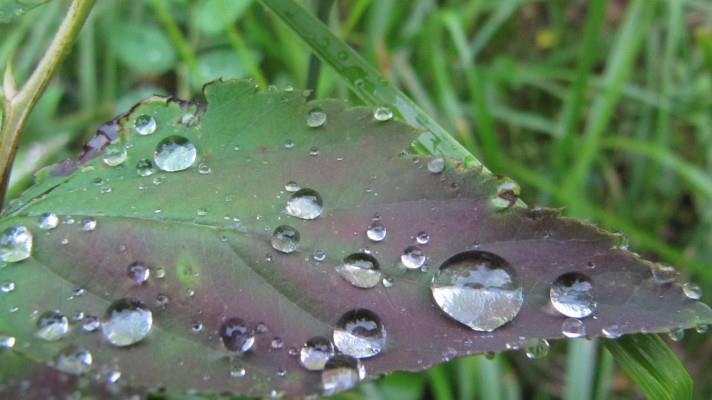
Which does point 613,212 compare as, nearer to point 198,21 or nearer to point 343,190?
point 198,21

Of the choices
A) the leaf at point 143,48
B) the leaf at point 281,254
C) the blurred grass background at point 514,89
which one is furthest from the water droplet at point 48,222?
the leaf at point 143,48

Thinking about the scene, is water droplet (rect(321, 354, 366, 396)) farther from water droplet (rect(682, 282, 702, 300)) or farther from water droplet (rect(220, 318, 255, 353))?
water droplet (rect(682, 282, 702, 300))

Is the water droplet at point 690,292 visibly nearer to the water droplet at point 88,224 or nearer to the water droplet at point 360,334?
the water droplet at point 360,334

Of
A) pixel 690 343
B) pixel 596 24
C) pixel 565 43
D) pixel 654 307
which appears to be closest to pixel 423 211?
pixel 654 307

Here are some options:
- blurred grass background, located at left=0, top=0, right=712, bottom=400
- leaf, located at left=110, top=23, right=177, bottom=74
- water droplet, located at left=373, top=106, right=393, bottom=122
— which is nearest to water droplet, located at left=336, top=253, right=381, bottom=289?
water droplet, located at left=373, top=106, right=393, bottom=122

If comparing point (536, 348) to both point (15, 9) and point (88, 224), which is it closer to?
point (88, 224)

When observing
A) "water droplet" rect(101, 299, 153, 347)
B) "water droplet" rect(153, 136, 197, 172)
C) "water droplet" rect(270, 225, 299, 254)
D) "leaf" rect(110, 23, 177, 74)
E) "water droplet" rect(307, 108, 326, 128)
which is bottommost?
"water droplet" rect(101, 299, 153, 347)
